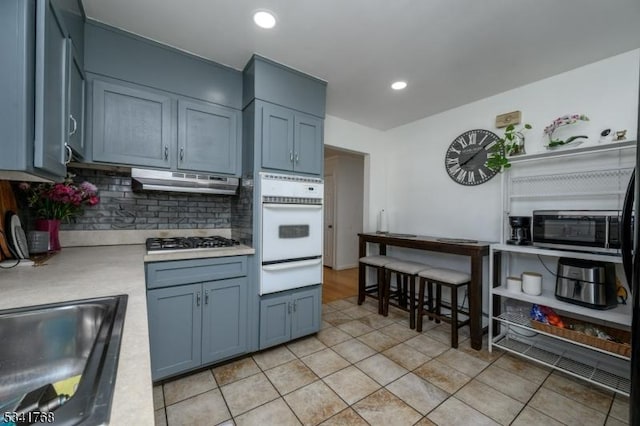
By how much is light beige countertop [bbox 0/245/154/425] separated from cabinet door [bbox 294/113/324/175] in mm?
1441

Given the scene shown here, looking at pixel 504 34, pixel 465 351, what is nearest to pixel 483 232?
pixel 465 351

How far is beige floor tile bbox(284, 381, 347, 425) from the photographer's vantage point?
1593 millimetres

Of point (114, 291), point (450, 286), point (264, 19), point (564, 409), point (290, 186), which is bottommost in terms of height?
point (564, 409)

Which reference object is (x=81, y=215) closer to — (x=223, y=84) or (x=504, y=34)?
(x=223, y=84)

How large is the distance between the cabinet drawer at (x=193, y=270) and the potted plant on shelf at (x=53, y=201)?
720mm

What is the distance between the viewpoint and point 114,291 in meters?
1.05

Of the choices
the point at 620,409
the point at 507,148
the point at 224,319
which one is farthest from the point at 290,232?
the point at 620,409

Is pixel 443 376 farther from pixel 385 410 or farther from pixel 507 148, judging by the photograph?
pixel 507 148

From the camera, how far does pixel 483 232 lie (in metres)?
2.84

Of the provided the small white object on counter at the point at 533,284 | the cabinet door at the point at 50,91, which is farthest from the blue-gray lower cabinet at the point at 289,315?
the small white object on counter at the point at 533,284

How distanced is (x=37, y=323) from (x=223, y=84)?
2.09 metres

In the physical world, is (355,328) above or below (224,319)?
below

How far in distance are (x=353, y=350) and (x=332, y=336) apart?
30cm

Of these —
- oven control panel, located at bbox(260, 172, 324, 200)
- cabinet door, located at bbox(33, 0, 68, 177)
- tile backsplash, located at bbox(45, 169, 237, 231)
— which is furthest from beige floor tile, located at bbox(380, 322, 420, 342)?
cabinet door, located at bbox(33, 0, 68, 177)
